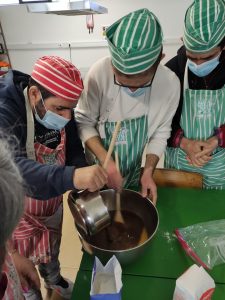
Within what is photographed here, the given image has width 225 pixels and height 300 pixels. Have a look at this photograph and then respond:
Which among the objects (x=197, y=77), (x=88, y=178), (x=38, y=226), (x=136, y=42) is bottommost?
(x=38, y=226)

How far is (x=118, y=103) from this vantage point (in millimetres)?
1133

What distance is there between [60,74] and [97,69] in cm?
27

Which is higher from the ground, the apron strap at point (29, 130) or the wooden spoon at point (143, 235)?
the apron strap at point (29, 130)

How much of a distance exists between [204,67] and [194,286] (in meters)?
0.86

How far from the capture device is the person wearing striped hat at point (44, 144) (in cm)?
83

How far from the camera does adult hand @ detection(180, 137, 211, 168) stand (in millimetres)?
1278

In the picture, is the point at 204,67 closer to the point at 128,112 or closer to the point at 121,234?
the point at 128,112

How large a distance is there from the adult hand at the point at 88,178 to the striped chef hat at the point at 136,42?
1.18ft

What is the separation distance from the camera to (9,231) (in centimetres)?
39

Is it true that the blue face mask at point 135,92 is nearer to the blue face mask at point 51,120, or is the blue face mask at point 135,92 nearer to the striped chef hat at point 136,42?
the striped chef hat at point 136,42

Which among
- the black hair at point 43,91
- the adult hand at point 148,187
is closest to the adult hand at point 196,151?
the adult hand at point 148,187

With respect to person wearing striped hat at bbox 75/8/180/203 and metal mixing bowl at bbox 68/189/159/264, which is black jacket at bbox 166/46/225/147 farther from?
metal mixing bowl at bbox 68/189/159/264

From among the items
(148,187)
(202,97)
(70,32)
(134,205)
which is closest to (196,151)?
(202,97)

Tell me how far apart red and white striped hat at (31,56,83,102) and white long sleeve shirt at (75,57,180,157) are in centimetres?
22
